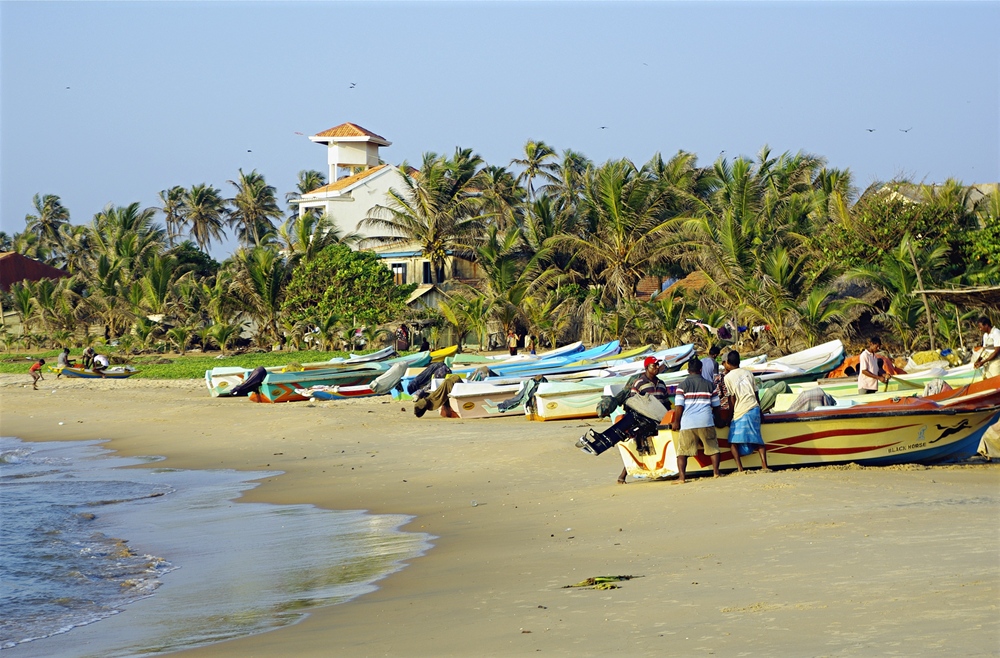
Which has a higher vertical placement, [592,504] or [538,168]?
[538,168]

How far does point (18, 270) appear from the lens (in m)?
60.1

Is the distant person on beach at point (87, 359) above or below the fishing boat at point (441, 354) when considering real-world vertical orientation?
above

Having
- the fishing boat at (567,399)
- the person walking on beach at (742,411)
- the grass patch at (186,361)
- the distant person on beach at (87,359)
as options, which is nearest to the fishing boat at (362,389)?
the fishing boat at (567,399)

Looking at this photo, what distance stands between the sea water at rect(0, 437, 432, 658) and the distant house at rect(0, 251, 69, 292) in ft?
157

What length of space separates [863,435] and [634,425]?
8.13 feet

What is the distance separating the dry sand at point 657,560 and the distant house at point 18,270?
49.3 metres

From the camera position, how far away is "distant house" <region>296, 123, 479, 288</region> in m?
46.7

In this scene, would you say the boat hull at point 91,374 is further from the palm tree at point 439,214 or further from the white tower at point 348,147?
the white tower at point 348,147

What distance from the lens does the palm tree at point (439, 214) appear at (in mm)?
44781

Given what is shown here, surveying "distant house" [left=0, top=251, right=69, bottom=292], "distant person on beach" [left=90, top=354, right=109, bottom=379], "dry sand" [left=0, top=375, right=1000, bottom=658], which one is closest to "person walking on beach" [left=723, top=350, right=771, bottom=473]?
"dry sand" [left=0, top=375, right=1000, bottom=658]

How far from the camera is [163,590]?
8.87m

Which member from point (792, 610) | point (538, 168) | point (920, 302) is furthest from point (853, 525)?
point (538, 168)

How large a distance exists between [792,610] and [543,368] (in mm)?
19591

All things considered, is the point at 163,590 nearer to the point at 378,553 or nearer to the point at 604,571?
the point at 378,553
